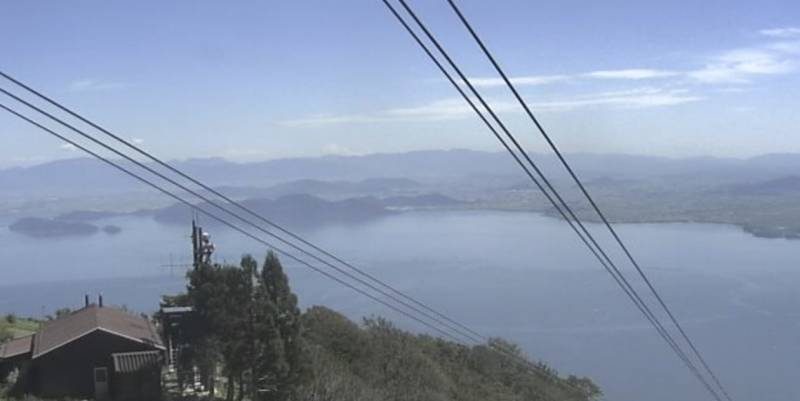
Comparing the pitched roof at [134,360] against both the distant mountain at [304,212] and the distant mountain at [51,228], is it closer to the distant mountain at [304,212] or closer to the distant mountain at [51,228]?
the distant mountain at [304,212]

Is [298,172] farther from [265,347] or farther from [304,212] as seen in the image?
[265,347]

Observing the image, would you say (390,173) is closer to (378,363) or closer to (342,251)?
(342,251)

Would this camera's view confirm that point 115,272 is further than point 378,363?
Yes

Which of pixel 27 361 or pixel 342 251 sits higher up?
pixel 342 251

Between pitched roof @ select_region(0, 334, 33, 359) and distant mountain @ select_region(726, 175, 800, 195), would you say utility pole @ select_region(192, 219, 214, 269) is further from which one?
distant mountain @ select_region(726, 175, 800, 195)


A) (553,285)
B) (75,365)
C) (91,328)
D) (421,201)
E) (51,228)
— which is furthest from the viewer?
(421,201)

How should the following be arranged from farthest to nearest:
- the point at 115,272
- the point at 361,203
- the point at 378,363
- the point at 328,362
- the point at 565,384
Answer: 1. the point at 361,203
2. the point at 115,272
3. the point at 565,384
4. the point at 378,363
5. the point at 328,362

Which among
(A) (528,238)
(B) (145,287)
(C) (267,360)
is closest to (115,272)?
(B) (145,287)

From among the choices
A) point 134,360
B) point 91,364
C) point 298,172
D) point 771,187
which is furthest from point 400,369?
point 298,172
